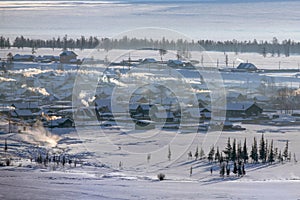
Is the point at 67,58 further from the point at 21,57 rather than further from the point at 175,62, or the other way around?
the point at 175,62

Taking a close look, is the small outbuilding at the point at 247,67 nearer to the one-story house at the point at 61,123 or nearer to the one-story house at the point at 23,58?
the one-story house at the point at 23,58

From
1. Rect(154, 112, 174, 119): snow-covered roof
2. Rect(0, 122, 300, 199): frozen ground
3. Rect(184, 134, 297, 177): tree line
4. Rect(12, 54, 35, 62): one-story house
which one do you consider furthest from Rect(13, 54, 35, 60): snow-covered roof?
Rect(184, 134, 297, 177): tree line

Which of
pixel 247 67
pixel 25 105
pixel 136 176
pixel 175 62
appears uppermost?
pixel 175 62

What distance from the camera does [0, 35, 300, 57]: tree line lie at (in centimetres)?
2220

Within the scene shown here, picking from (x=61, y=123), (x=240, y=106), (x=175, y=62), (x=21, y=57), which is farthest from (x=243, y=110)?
(x=21, y=57)

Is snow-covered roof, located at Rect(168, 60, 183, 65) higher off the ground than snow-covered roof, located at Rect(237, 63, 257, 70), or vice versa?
snow-covered roof, located at Rect(168, 60, 183, 65)

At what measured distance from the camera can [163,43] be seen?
22.0 m

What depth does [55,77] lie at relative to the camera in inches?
682

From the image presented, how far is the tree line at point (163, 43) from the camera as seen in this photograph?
2220 centimetres

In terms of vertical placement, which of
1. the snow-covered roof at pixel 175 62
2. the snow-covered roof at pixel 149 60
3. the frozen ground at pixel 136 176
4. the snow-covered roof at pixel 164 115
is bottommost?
the frozen ground at pixel 136 176

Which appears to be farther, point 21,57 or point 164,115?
point 21,57

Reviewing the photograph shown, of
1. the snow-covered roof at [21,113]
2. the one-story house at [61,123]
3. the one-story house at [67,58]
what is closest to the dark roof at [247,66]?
the one-story house at [67,58]

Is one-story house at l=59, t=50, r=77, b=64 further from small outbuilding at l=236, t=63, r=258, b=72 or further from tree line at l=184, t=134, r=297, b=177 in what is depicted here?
tree line at l=184, t=134, r=297, b=177

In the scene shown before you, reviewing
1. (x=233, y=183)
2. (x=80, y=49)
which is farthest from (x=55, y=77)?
(x=233, y=183)
